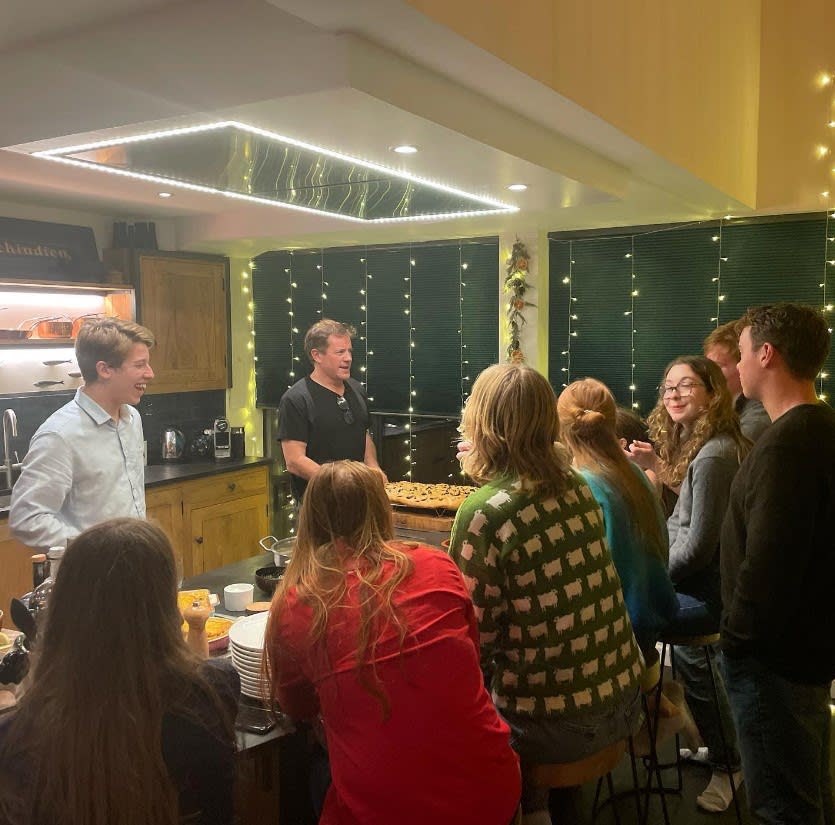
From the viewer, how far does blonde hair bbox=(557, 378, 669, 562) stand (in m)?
2.32

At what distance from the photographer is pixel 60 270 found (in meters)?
4.74

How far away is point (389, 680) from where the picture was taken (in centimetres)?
152

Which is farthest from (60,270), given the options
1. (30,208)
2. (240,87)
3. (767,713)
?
(767,713)

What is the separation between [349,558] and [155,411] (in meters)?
4.14

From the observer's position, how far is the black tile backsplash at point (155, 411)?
4.68 meters

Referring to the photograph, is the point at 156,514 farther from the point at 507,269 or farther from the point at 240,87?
the point at 240,87

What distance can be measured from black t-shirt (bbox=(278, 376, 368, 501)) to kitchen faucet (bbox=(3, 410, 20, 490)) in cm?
151

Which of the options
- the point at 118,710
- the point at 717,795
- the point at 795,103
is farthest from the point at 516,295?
the point at 118,710

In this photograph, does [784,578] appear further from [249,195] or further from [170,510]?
[170,510]

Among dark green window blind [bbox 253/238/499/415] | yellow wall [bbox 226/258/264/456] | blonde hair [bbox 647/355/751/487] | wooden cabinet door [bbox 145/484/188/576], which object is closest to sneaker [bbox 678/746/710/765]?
blonde hair [bbox 647/355/751/487]

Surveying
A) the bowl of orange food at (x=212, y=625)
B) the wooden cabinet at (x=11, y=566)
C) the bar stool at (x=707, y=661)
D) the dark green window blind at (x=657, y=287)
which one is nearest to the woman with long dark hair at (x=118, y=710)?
the bowl of orange food at (x=212, y=625)

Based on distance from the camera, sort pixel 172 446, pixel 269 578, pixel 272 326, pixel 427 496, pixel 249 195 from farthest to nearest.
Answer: pixel 272 326 → pixel 172 446 → pixel 427 496 → pixel 249 195 → pixel 269 578

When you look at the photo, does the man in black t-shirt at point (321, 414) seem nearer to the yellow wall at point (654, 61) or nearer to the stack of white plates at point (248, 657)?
the yellow wall at point (654, 61)

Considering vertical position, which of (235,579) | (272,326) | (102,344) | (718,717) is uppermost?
(272,326)
